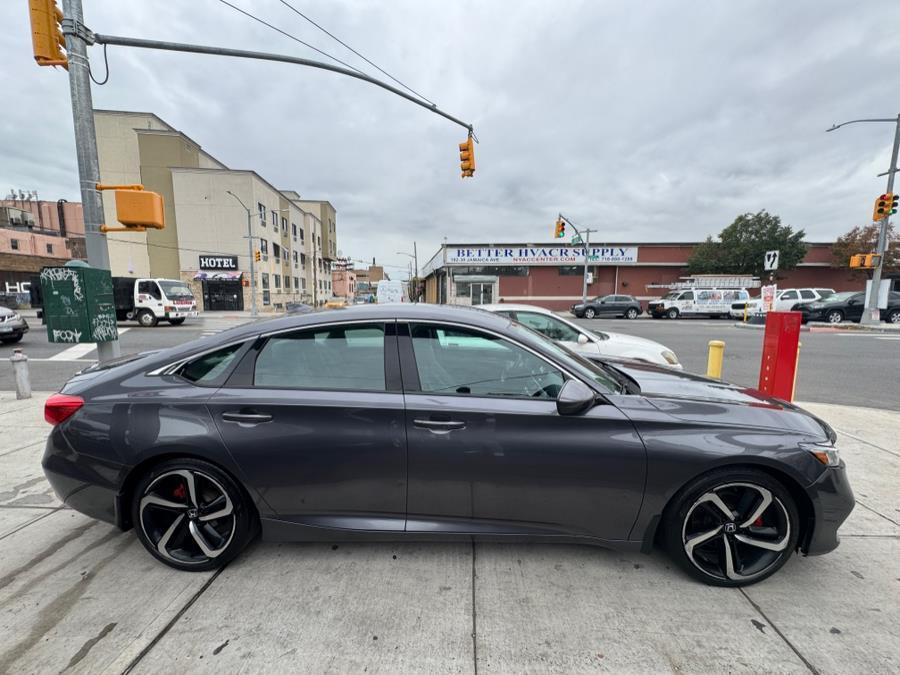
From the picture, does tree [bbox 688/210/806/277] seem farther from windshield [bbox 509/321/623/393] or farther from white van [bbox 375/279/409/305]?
windshield [bbox 509/321/623/393]

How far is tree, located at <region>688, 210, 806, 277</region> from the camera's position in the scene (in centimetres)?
3231

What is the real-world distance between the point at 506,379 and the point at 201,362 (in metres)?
1.89

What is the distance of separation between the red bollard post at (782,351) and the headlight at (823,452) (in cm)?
337

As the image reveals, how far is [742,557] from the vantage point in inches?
90.7

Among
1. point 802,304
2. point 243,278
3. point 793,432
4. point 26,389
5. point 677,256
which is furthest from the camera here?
point 677,256

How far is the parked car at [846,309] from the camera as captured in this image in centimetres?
1891

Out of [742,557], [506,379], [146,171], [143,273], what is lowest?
[742,557]

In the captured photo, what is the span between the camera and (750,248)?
32719mm

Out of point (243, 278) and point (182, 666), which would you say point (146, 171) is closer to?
point (243, 278)

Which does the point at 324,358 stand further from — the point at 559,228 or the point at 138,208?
the point at 559,228

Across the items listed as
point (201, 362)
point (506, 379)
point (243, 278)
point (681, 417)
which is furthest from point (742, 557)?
point (243, 278)

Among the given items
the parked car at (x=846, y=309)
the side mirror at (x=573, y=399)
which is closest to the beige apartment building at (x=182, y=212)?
the side mirror at (x=573, y=399)

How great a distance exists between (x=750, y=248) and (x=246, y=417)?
135ft

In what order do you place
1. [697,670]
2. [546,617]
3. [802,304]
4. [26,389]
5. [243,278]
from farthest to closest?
[243,278] → [802,304] → [26,389] → [546,617] → [697,670]
